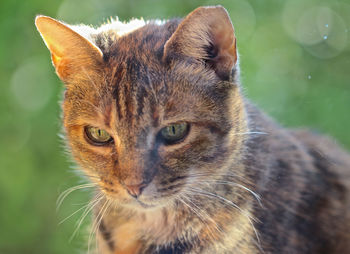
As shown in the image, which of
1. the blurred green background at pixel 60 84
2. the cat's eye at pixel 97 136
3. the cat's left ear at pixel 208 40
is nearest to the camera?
the cat's left ear at pixel 208 40

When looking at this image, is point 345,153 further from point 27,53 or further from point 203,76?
point 27,53

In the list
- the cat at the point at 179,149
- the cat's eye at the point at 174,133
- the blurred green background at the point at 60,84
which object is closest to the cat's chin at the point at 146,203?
the cat at the point at 179,149

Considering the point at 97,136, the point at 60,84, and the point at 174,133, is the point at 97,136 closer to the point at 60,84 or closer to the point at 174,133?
the point at 174,133

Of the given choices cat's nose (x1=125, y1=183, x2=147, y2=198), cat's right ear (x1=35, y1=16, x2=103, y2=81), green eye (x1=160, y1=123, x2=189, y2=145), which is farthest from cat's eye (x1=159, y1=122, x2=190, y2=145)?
cat's right ear (x1=35, y1=16, x2=103, y2=81)

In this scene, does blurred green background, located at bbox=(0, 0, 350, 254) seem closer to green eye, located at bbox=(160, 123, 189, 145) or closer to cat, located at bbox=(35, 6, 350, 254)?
cat, located at bbox=(35, 6, 350, 254)

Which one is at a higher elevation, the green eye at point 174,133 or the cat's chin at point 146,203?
the green eye at point 174,133

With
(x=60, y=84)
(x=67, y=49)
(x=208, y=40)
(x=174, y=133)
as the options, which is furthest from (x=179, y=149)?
(x=60, y=84)

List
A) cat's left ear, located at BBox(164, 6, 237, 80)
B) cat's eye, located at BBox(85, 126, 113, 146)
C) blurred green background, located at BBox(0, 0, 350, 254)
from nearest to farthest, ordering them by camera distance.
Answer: cat's left ear, located at BBox(164, 6, 237, 80) → cat's eye, located at BBox(85, 126, 113, 146) → blurred green background, located at BBox(0, 0, 350, 254)

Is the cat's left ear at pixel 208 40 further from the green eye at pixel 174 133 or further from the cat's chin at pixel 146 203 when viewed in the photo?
the cat's chin at pixel 146 203
